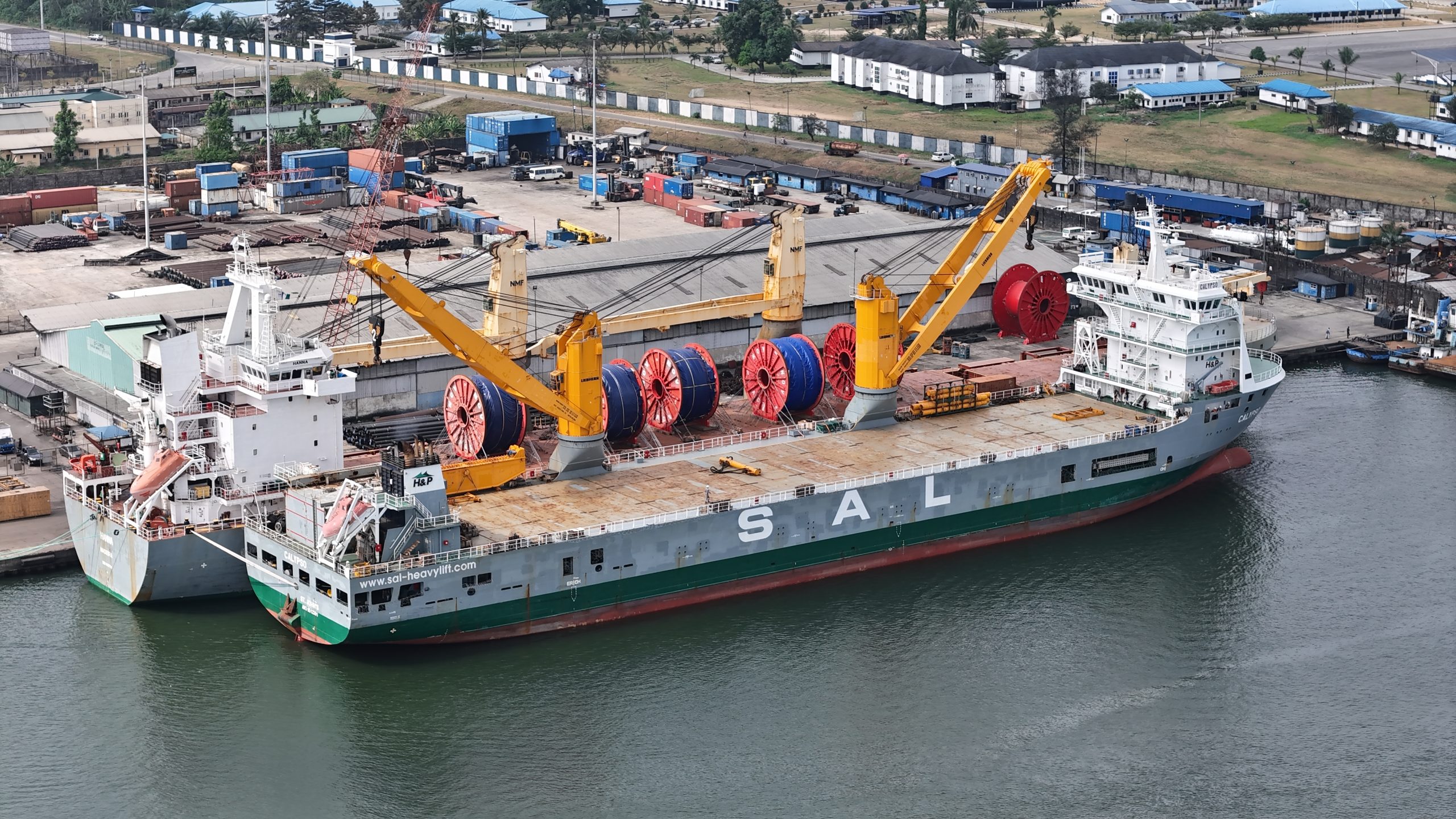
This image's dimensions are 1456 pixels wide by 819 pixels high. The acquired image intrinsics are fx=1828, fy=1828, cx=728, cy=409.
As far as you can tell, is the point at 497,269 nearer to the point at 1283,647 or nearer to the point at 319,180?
the point at 1283,647

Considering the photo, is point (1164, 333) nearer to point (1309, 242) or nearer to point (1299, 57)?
point (1309, 242)

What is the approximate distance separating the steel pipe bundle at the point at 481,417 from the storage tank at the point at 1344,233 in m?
56.1

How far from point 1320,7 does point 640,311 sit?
12318 cm

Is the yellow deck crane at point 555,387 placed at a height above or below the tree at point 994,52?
below

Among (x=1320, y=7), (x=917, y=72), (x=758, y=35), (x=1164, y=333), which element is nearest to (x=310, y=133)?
(x=917, y=72)

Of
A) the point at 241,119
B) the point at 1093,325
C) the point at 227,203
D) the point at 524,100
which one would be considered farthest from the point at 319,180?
the point at 1093,325

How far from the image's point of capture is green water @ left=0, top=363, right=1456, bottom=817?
47.5 meters

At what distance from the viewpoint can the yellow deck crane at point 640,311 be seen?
72.1m

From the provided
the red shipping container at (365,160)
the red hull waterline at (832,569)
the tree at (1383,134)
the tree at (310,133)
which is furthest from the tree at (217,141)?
the red hull waterline at (832,569)

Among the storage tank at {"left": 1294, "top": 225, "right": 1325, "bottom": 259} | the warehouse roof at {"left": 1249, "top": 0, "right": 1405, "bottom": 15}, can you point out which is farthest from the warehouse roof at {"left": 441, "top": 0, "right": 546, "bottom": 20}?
the storage tank at {"left": 1294, "top": 225, "right": 1325, "bottom": 259}

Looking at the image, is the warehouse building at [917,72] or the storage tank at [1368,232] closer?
the storage tank at [1368,232]

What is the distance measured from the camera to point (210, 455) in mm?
59281

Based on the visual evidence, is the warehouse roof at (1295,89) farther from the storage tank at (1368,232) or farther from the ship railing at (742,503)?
the ship railing at (742,503)

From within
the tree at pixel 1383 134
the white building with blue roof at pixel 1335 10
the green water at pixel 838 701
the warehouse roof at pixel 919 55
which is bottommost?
the green water at pixel 838 701
